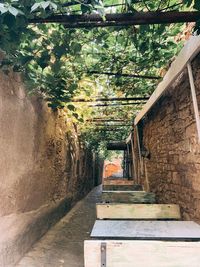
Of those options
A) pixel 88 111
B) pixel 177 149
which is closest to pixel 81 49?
pixel 177 149

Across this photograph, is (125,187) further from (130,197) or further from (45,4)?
(45,4)

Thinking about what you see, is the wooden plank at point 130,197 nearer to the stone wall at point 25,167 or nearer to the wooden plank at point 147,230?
the stone wall at point 25,167

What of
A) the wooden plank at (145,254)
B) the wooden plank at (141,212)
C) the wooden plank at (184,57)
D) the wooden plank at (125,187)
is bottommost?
the wooden plank at (145,254)

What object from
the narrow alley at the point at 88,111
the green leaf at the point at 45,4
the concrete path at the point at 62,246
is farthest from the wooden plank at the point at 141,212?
the green leaf at the point at 45,4

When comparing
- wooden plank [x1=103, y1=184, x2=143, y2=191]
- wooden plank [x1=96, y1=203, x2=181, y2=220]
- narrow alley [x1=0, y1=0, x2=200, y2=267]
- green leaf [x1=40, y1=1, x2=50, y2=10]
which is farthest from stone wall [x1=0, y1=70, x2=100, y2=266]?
wooden plank [x1=103, y1=184, x2=143, y2=191]

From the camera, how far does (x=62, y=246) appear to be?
11.8ft

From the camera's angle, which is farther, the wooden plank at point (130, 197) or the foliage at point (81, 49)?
the wooden plank at point (130, 197)

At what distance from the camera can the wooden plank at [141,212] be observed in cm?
291

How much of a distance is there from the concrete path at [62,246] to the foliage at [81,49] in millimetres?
1972

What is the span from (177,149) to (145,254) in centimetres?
179

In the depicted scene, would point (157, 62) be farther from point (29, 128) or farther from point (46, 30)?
point (29, 128)

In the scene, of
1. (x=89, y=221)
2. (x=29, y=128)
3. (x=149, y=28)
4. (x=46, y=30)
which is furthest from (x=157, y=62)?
(x=89, y=221)

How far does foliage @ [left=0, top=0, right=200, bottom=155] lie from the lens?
187cm

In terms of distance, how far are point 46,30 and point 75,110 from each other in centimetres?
244
